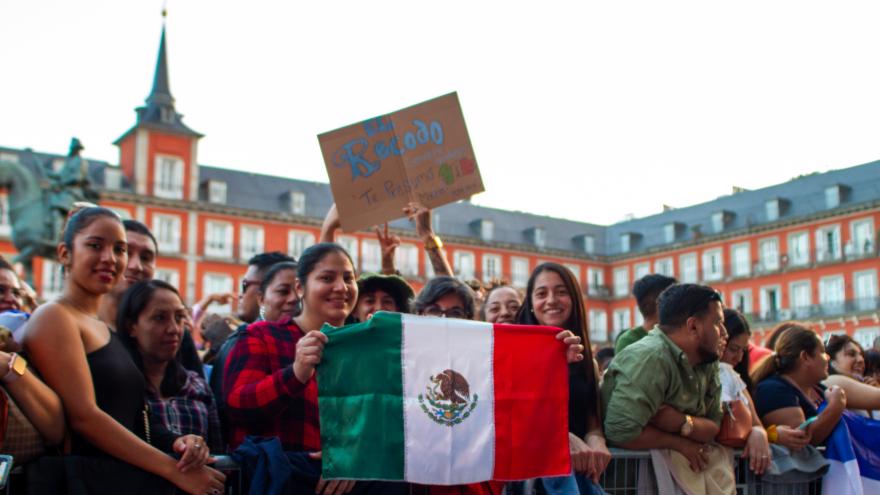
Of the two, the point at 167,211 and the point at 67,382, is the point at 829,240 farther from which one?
the point at 67,382

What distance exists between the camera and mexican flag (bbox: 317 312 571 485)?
4008 mm

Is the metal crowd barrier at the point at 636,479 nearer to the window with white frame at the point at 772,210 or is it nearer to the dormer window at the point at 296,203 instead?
the dormer window at the point at 296,203

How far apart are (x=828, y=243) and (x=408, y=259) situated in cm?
2565

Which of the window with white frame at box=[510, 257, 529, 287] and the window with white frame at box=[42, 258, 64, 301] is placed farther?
the window with white frame at box=[510, 257, 529, 287]

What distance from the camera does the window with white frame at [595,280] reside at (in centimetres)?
7062

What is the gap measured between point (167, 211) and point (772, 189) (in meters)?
38.0

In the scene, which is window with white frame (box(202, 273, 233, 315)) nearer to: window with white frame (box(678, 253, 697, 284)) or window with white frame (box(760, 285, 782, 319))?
window with white frame (box(678, 253, 697, 284))

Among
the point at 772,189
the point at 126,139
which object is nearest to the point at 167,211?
the point at 126,139

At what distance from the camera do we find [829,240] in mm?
56156

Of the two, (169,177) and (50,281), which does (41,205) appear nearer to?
(50,281)

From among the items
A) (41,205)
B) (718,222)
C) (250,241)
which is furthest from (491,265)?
(41,205)

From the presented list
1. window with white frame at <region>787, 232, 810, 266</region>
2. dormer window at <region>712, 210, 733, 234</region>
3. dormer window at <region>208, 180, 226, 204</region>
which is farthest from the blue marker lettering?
dormer window at <region>712, 210, 733, 234</region>

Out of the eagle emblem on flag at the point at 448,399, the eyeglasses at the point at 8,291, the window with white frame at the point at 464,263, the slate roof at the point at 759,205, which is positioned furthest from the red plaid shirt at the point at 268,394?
the window with white frame at the point at 464,263

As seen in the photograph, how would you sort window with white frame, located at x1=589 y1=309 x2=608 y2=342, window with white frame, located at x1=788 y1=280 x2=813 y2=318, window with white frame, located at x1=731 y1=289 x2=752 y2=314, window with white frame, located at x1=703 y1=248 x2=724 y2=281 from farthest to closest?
window with white frame, located at x1=589 y1=309 x2=608 y2=342 → window with white frame, located at x1=703 y1=248 x2=724 y2=281 → window with white frame, located at x1=731 y1=289 x2=752 y2=314 → window with white frame, located at x1=788 y1=280 x2=813 y2=318
